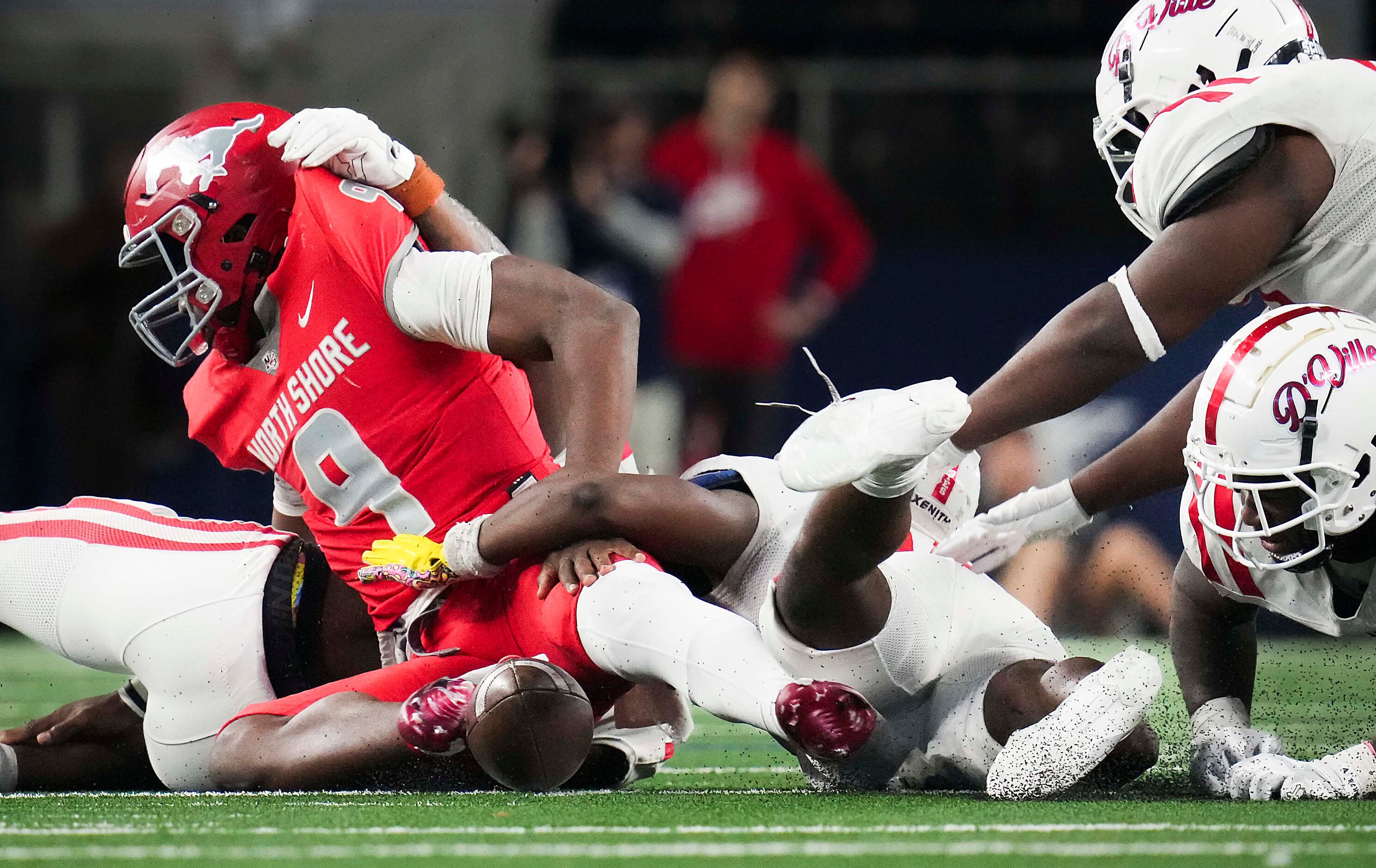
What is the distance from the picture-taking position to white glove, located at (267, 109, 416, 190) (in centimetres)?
332

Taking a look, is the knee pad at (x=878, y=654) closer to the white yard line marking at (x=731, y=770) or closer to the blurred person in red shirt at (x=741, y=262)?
the white yard line marking at (x=731, y=770)

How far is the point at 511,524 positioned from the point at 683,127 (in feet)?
15.0

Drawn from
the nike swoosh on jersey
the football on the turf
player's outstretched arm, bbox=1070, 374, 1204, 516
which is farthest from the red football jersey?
player's outstretched arm, bbox=1070, 374, 1204, 516

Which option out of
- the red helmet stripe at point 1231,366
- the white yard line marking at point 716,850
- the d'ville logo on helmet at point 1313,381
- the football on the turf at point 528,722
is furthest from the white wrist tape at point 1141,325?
the football on the turf at point 528,722

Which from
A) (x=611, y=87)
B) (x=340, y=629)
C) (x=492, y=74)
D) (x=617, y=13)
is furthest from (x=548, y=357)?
(x=617, y=13)

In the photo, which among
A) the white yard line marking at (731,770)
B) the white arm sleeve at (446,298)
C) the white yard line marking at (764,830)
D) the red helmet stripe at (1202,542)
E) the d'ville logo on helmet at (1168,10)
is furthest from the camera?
the white yard line marking at (731,770)

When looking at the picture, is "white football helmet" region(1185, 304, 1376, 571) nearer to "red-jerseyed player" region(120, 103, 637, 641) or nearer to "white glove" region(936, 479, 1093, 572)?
"white glove" region(936, 479, 1093, 572)

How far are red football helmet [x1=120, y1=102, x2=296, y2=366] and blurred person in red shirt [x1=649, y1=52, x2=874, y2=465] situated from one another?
3.68 m

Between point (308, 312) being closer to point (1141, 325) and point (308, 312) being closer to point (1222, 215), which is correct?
point (1141, 325)

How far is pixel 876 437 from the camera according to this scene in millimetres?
2512

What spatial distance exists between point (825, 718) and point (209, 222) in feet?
5.12

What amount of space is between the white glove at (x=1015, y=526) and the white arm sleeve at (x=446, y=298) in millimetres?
981

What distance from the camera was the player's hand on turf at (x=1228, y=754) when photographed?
282 cm

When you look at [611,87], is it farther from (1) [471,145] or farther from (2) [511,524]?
(2) [511,524]
